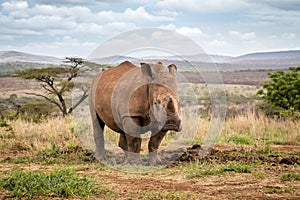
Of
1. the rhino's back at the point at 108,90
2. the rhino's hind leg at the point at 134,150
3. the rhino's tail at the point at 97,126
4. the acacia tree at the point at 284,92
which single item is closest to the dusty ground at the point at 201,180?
the rhino's hind leg at the point at 134,150

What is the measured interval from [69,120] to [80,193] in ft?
32.9

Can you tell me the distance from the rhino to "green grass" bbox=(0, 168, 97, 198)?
5.89ft

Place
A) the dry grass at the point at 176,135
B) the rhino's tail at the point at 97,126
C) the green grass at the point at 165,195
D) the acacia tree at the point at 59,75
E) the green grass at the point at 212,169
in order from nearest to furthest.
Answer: the green grass at the point at 165,195, the green grass at the point at 212,169, the rhino's tail at the point at 97,126, the dry grass at the point at 176,135, the acacia tree at the point at 59,75

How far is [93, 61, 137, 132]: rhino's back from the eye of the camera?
963cm

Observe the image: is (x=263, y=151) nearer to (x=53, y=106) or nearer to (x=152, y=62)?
(x=152, y=62)

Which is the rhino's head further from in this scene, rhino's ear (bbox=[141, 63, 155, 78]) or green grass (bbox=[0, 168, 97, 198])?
green grass (bbox=[0, 168, 97, 198])

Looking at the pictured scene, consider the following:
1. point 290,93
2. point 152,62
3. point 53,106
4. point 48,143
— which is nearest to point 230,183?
point 152,62

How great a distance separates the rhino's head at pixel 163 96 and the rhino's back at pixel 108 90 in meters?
0.93

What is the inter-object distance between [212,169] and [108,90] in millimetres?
2711

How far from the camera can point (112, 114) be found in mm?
9586

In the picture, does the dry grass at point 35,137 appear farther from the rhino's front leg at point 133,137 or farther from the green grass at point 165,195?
the green grass at point 165,195

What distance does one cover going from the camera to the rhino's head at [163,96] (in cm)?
797

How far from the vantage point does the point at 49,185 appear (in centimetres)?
662

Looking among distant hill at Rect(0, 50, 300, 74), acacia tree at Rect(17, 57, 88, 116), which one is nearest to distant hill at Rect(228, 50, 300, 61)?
distant hill at Rect(0, 50, 300, 74)
